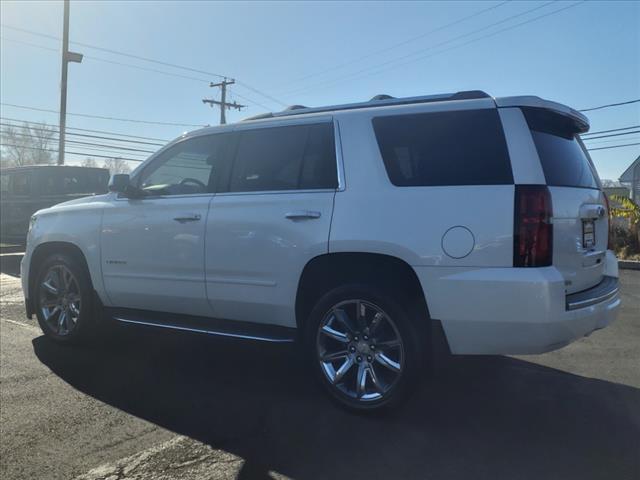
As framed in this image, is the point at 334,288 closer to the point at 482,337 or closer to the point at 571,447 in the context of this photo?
the point at 482,337

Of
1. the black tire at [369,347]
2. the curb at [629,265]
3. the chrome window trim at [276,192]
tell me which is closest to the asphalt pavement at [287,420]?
the black tire at [369,347]

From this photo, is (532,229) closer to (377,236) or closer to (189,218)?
(377,236)

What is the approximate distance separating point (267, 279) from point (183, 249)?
86 centimetres

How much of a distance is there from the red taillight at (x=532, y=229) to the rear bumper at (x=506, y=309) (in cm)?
7

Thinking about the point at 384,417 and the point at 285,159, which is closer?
the point at 384,417

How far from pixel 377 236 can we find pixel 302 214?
1.96 ft

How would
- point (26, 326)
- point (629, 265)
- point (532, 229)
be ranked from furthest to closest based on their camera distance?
point (629, 265) → point (26, 326) → point (532, 229)

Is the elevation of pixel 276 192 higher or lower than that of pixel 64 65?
lower

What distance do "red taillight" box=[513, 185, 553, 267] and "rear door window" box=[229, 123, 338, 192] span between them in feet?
4.15

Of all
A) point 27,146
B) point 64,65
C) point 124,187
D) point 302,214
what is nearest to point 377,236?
point 302,214

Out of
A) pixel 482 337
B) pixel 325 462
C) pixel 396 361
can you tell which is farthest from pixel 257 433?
pixel 482 337

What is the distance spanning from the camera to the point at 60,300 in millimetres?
5383

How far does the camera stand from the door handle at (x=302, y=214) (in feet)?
12.6

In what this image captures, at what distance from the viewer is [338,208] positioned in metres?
3.77
